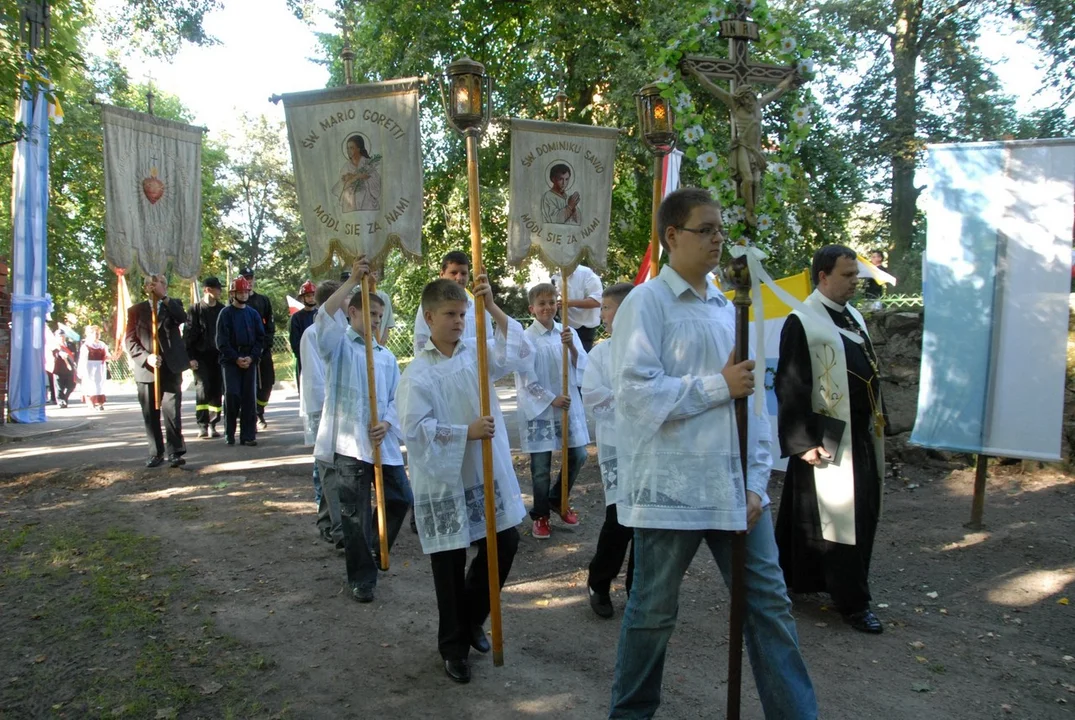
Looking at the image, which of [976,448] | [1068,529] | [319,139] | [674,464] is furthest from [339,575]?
[1068,529]

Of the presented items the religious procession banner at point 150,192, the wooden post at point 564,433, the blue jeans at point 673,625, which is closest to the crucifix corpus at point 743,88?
the blue jeans at point 673,625

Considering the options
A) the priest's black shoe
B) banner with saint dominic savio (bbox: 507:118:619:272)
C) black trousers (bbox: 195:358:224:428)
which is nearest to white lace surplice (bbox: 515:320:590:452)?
banner with saint dominic savio (bbox: 507:118:619:272)

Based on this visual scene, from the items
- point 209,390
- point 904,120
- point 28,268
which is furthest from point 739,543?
point 904,120

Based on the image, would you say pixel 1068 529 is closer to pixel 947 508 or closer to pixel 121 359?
pixel 947 508

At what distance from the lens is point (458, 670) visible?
4.14 meters

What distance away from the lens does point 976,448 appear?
671 centimetres

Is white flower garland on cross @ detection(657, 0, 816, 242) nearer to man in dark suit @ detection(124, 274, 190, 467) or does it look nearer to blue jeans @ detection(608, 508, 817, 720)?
blue jeans @ detection(608, 508, 817, 720)

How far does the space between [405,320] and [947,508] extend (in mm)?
19260

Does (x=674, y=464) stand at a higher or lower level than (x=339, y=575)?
higher

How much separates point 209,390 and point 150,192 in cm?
373

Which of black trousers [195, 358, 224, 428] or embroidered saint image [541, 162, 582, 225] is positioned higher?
embroidered saint image [541, 162, 582, 225]

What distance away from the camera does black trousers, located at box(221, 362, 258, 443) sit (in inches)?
416

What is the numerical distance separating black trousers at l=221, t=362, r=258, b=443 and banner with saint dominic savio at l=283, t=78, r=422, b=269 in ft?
17.3

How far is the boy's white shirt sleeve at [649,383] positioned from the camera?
300 centimetres
